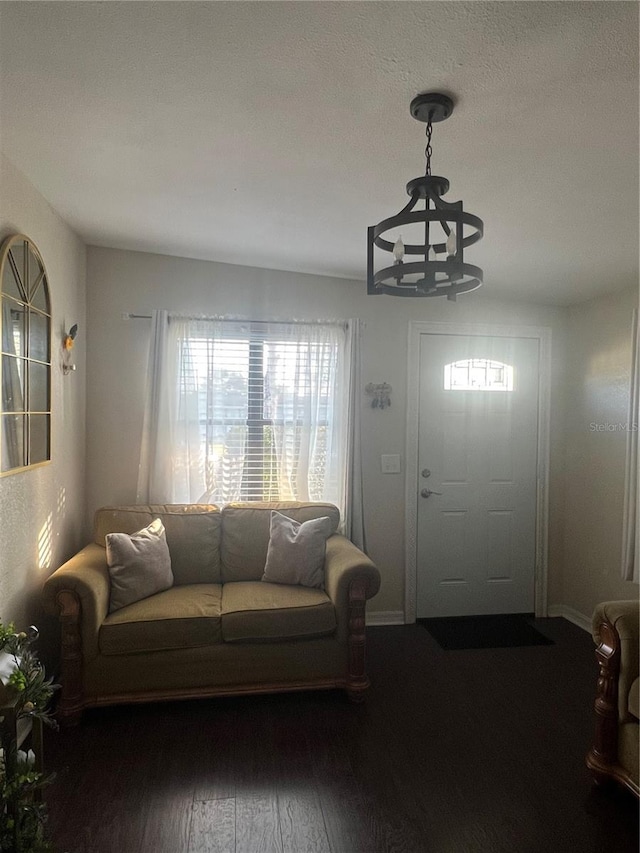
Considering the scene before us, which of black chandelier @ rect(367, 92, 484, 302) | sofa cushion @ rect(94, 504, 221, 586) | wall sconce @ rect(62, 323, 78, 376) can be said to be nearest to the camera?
black chandelier @ rect(367, 92, 484, 302)

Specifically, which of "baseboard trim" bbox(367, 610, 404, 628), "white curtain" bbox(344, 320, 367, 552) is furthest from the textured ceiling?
"baseboard trim" bbox(367, 610, 404, 628)

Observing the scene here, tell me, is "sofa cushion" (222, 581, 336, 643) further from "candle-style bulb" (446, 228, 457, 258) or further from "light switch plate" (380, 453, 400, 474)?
"candle-style bulb" (446, 228, 457, 258)

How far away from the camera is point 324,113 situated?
1.69 metres

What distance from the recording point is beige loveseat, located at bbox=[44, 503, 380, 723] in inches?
98.8

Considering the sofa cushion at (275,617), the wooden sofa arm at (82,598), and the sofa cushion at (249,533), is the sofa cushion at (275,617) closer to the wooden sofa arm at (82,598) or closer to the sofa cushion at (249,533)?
the sofa cushion at (249,533)

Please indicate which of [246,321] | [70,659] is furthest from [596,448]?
[70,659]

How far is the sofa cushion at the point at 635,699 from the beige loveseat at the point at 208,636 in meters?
1.20

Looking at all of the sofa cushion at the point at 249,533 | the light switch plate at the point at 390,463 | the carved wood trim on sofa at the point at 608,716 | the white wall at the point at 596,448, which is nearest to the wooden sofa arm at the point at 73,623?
the sofa cushion at the point at 249,533

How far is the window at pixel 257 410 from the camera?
135 inches

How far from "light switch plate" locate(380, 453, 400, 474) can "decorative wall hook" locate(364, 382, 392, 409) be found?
13.6 inches

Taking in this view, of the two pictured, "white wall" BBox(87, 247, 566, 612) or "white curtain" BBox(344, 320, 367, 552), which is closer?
"white wall" BBox(87, 247, 566, 612)

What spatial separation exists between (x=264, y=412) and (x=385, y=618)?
169 cm

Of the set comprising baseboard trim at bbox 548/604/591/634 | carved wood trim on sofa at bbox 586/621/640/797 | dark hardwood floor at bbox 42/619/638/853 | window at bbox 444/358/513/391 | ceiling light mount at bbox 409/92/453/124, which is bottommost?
dark hardwood floor at bbox 42/619/638/853

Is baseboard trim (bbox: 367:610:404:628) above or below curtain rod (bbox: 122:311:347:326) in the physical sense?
below
